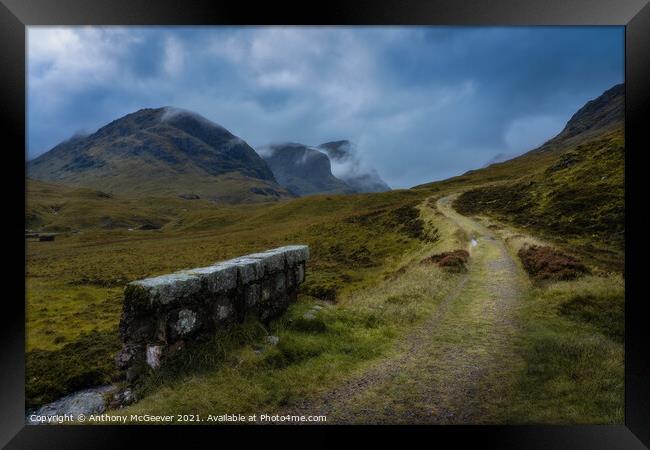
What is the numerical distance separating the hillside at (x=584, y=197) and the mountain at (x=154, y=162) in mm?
117086

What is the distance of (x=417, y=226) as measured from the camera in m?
26.7

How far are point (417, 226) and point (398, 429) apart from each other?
23418 mm

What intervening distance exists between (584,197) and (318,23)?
1790 centimetres

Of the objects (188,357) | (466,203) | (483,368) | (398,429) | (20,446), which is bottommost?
(20,446)

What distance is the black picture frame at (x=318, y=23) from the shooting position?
4676 millimetres

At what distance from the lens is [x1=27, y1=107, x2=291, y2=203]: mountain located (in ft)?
408

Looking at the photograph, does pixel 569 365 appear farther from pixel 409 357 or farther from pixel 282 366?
pixel 282 366

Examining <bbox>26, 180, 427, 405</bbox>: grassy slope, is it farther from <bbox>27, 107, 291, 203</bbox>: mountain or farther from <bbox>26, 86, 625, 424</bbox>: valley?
<bbox>27, 107, 291, 203</bbox>: mountain

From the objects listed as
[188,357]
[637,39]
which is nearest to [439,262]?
[637,39]

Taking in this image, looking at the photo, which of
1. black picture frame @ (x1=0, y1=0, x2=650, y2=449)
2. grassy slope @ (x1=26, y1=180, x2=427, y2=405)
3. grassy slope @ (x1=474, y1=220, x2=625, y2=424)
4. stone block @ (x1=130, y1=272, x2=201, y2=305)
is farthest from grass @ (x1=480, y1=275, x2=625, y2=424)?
grassy slope @ (x1=26, y1=180, x2=427, y2=405)

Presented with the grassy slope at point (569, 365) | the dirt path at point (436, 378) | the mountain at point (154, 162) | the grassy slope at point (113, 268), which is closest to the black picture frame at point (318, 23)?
the grassy slope at point (569, 365)

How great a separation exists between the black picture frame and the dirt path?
16.9 inches

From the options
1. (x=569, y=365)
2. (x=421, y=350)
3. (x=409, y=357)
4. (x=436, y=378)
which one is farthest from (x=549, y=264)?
(x=436, y=378)

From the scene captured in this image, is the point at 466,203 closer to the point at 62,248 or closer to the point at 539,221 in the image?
the point at 539,221
